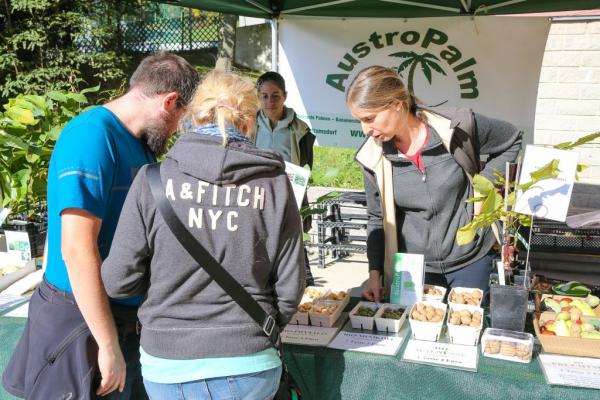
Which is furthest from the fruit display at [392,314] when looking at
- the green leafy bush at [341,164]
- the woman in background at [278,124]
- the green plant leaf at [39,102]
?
the green leafy bush at [341,164]

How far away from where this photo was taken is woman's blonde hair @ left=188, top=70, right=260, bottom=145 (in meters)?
1.31

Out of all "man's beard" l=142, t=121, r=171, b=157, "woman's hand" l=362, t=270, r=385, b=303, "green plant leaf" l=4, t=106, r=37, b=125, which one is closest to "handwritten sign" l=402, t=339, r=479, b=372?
"woman's hand" l=362, t=270, r=385, b=303

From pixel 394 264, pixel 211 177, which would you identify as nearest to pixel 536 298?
pixel 394 264

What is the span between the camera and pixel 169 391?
1.31 meters

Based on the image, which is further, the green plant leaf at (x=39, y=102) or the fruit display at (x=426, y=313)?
the green plant leaf at (x=39, y=102)

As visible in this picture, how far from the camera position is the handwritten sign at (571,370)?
4.83ft

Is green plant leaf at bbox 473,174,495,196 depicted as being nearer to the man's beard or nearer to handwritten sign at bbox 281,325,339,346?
handwritten sign at bbox 281,325,339,346

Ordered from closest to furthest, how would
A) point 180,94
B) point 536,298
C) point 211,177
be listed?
point 211,177 < point 180,94 < point 536,298

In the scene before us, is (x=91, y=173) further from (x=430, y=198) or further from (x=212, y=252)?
(x=430, y=198)

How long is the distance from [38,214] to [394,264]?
1.83m

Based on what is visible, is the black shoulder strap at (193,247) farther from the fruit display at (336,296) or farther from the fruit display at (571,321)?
the fruit display at (571,321)

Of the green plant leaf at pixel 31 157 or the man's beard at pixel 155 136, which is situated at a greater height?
the man's beard at pixel 155 136

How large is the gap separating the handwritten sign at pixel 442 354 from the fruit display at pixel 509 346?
4cm

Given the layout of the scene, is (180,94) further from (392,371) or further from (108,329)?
(392,371)
